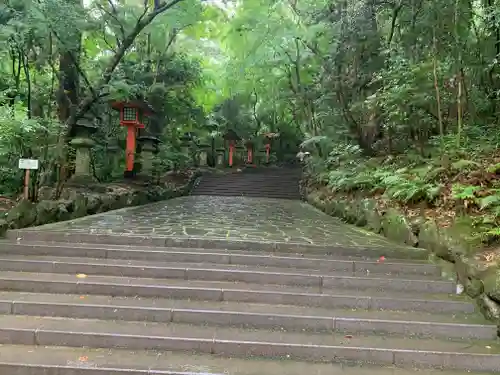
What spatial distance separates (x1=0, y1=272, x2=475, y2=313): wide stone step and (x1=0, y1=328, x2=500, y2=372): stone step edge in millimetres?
820

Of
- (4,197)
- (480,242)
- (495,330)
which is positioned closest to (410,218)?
(480,242)

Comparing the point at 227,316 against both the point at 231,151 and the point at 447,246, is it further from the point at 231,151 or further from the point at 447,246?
the point at 231,151

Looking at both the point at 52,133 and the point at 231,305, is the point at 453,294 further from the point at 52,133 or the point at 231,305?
the point at 52,133

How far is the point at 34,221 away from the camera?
21.7 ft

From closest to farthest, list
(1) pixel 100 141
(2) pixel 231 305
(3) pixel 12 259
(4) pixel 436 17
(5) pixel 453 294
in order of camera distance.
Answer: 1. (2) pixel 231 305
2. (5) pixel 453 294
3. (3) pixel 12 259
4. (4) pixel 436 17
5. (1) pixel 100 141

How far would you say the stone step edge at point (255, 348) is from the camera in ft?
11.3

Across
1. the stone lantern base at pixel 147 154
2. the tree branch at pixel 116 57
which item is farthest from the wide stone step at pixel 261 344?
the stone lantern base at pixel 147 154

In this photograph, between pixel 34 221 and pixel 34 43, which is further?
pixel 34 43

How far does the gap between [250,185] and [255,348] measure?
1534 cm

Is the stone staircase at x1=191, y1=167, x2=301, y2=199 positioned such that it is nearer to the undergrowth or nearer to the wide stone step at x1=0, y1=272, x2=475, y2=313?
the undergrowth

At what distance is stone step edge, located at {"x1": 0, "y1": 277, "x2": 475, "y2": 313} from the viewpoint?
4.30 metres

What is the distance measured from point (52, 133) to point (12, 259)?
135 inches

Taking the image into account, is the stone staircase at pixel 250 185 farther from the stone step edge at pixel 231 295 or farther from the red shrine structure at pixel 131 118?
the stone step edge at pixel 231 295

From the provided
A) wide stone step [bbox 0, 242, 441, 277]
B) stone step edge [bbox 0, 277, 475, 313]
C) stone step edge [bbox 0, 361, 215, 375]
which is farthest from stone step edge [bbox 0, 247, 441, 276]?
stone step edge [bbox 0, 361, 215, 375]
